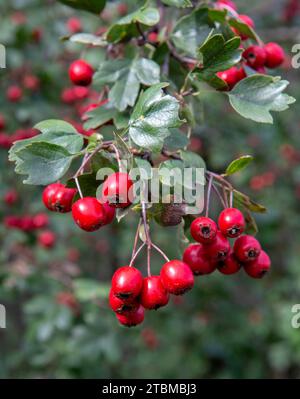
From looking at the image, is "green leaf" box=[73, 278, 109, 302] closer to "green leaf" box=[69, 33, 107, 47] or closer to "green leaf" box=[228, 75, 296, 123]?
"green leaf" box=[69, 33, 107, 47]

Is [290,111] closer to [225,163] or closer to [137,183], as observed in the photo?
[225,163]

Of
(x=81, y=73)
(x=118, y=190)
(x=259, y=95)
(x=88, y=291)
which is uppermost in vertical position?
(x=81, y=73)

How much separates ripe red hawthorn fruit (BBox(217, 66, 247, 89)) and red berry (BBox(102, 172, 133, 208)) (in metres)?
0.49

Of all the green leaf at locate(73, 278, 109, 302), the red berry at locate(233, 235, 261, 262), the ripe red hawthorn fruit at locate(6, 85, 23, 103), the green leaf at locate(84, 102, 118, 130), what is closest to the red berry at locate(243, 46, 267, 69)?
the green leaf at locate(84, 102, 118, 130)

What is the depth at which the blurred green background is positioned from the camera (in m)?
3.10

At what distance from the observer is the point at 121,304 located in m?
1.21

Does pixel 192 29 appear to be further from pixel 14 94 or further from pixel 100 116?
pixel 14 94

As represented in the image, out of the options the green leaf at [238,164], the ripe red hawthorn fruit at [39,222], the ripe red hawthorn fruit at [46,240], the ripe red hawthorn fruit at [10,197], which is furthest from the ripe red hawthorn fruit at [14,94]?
the green leaf at [238,164]

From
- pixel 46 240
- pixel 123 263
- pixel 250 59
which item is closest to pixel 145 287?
pixel 250 59

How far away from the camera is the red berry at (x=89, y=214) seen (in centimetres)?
118

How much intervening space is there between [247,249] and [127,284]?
0.37 metres

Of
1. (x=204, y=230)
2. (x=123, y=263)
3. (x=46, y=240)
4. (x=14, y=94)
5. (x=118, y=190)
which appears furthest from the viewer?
(x=123, y=263)

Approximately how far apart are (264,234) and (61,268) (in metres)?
1.74

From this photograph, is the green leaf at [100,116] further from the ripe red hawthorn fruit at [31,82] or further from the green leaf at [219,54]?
the ripe red hawthorn fruit at [31,82]
